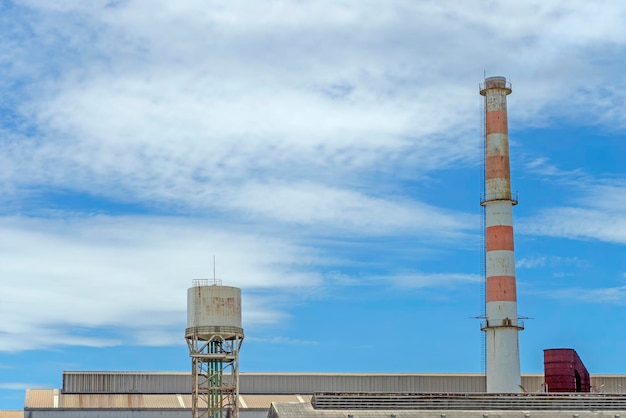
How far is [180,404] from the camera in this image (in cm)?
9300

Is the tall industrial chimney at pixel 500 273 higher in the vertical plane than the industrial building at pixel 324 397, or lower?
higher

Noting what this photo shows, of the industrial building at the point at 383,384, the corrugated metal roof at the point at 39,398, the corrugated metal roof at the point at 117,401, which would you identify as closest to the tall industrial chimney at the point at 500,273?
the industrial building at the point at 383,384

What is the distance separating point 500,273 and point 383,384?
53.1 ft

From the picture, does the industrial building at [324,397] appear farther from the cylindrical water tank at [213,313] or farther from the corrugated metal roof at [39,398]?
the cylindrical water tank at [213,313]

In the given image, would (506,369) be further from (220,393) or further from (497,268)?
(220,393)

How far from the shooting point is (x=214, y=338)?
8550 centimetres

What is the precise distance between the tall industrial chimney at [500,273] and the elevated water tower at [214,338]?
65.7 feet

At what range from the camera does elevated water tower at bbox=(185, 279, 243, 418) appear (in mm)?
85250

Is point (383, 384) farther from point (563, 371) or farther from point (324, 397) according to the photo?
point (324, 397)

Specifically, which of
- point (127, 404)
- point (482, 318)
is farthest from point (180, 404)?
point (482, 318)

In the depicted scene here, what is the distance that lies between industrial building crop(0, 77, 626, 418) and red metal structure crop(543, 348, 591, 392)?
76mm

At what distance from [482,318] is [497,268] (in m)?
4.21

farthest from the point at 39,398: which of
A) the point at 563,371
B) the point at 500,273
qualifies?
the point at 563,371

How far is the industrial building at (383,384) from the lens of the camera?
75312 mm
